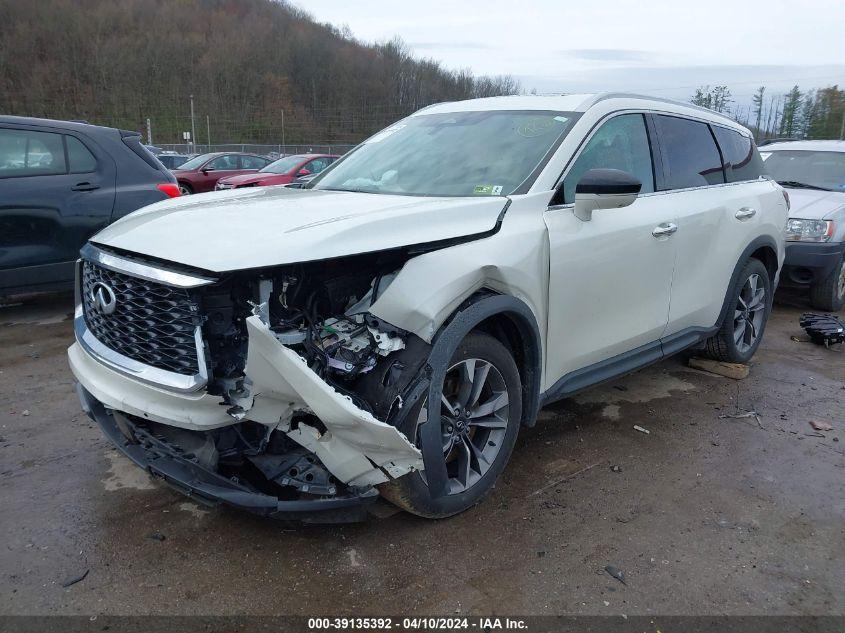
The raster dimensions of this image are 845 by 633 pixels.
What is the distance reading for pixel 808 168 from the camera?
7988 mm

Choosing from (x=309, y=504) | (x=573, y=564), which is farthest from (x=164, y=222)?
(x=573, y=564)

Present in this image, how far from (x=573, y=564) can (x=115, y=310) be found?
84.2 inches

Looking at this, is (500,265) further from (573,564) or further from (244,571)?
(244,571)

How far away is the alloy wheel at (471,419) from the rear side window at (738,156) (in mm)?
2813

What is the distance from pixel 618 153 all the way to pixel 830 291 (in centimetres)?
472

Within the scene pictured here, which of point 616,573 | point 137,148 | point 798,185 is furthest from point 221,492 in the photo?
point 798,185

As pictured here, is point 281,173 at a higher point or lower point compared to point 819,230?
higher

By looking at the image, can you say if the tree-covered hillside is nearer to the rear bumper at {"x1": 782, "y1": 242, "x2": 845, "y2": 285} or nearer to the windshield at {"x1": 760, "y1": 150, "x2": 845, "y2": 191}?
the windshield at {"x1": 760, "y1": 150, "x2": 845, "y2": 191}

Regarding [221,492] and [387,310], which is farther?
[387,310]

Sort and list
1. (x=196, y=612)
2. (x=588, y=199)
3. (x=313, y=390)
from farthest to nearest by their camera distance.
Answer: (x=588, y=199) → (x=196, y=612) → (x=313, y=390)

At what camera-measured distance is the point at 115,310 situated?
2609mm

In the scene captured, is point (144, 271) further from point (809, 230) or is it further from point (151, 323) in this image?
point (809, 230)

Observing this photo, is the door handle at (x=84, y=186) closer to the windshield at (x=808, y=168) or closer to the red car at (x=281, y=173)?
the windshield at (x=808, y=168)

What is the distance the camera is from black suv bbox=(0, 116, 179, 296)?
552 cm
